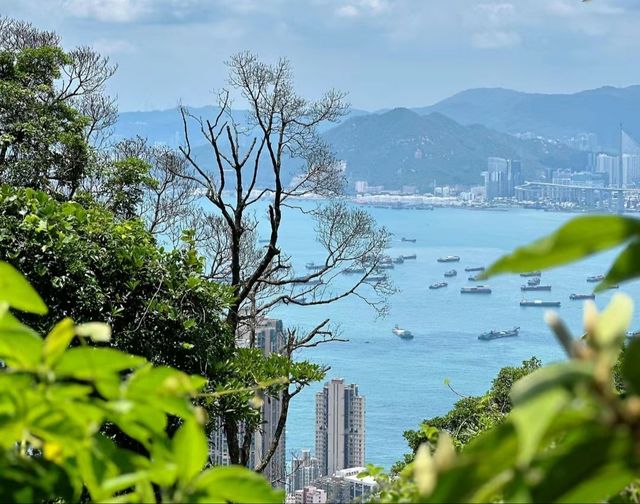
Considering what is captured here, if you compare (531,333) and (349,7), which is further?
(349,7)

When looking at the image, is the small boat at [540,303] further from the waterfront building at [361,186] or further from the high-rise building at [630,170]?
the high-rise building at [630,170]

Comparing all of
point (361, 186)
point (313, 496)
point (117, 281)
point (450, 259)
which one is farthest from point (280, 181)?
point (361, 186)

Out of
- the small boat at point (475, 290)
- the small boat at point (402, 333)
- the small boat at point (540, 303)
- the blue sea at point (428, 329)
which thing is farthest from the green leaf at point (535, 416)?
the small boat at point (475, 290)

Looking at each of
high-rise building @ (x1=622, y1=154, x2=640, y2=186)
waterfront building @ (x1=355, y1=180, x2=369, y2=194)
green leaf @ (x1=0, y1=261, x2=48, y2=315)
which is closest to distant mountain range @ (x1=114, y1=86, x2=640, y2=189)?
waterfront building @ (x1=355, y1=180, x2=369, y2=194)

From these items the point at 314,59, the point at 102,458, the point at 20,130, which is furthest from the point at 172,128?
the point at 102,458

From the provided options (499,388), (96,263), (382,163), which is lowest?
(499,388)

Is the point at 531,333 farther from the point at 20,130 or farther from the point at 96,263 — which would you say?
the point at 96,263

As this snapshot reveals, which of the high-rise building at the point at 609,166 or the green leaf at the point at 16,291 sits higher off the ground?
the high-rise building at the point at 609,166
